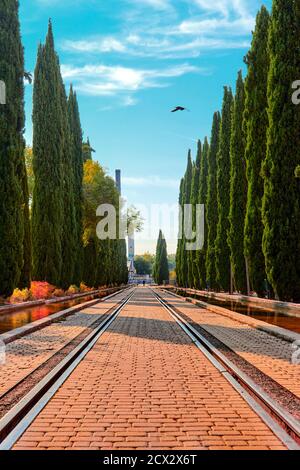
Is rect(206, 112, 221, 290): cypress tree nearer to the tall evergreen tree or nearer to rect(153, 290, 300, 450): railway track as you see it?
rect(153, 290, 300, 450): railway track

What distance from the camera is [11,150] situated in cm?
2144

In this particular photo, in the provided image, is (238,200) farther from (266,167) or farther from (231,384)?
(231,384)

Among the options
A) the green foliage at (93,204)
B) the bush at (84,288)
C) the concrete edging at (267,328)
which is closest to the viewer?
the concrete edging at (267,328)

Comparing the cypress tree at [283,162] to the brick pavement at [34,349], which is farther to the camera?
the cypress tree at [283,162]

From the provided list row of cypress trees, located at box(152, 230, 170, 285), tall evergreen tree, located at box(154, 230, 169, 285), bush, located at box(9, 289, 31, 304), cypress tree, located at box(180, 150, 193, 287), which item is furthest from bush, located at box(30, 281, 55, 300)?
row of cypress trees, located at box(152, 230, 170, 285)

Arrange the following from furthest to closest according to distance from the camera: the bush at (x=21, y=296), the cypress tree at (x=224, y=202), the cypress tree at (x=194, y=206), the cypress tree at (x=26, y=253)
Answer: the cypress tree at (x=194, y=206)
the cypress tree at (x=224, y=202)
the cypress tree at (x=26, y=253)
the bush at (x=21, y=296)

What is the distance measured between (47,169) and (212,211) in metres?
16.2

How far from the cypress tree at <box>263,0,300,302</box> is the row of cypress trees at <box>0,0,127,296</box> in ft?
35.3

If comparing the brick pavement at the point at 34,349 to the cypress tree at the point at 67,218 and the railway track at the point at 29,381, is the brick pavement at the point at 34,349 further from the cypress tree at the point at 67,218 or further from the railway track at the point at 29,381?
the cypress tree at the point at 67,218

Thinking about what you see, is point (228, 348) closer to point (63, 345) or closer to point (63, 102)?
point (63, 345)

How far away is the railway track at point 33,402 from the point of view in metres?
4.79

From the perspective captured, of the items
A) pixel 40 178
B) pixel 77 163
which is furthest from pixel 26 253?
pixel 77 163

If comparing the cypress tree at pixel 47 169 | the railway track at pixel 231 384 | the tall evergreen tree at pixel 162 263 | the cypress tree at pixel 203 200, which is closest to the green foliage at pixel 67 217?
the cypress tree at pixel 47 169

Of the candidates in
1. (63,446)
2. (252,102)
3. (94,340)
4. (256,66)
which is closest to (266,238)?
(252,102)
